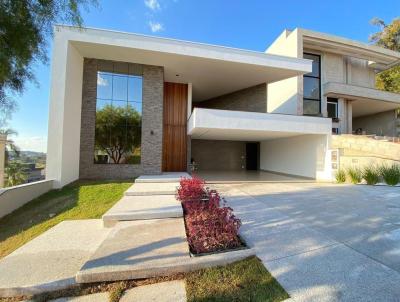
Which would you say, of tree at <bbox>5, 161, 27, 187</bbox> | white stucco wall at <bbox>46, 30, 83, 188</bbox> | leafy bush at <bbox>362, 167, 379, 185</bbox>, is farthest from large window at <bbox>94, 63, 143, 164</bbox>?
tree at <bbox>5, 161, 27, 187</bbox>

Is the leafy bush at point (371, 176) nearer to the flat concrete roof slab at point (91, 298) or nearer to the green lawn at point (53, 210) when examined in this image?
the green lawn at point (53, 210)

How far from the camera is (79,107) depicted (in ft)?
34.1

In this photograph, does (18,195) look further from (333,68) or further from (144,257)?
(333,68)

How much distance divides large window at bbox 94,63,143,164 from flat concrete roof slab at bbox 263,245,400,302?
9.47 metres

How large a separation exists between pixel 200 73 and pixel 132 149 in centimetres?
581

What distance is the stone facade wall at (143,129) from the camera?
1067 cm

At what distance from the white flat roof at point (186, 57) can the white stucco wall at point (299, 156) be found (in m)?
4.15

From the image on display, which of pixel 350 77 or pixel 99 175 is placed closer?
pixel 99 175

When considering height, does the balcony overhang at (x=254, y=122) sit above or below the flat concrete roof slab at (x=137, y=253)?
above

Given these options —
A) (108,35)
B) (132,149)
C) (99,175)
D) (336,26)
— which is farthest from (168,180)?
(336,26)

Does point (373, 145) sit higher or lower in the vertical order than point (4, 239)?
higher

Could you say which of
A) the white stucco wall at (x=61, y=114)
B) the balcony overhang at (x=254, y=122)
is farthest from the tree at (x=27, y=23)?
the balcony overhang at (x=254, y=122)

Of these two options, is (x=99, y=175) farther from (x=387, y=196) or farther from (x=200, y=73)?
(x=387, y=196)

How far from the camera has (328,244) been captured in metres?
3.53
